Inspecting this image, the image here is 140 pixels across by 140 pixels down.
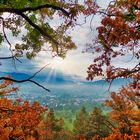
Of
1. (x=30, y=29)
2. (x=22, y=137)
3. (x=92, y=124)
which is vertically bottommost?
(x=92, y=124)

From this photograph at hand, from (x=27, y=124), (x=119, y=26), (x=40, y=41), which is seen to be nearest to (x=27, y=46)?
(x=40, y=41)

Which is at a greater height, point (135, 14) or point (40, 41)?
point (135, 14)

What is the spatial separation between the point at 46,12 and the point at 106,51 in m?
3.47

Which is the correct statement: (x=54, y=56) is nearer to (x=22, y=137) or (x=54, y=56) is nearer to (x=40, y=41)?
(x=40, y=41)

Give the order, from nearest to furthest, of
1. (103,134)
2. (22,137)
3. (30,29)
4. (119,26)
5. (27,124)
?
(119,26) → (30,29) → (27,124) → (22,137) → (103,134)

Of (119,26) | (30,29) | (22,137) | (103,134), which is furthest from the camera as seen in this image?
(103,134)

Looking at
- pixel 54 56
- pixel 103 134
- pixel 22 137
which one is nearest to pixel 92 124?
pixel 103 134

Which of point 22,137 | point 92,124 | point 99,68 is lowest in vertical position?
point 92,124

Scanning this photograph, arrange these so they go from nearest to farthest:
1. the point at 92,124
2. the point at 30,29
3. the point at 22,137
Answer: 1. the point at 30,29
2. the point at 22,137
3. the point at 92,124

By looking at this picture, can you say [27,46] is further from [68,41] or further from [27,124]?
[27,124]

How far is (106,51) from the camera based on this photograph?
49.3 ft

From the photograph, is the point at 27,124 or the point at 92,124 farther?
the point at 92,124

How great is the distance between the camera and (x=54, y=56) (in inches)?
688

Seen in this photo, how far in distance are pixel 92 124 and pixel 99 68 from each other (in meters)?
60.3
